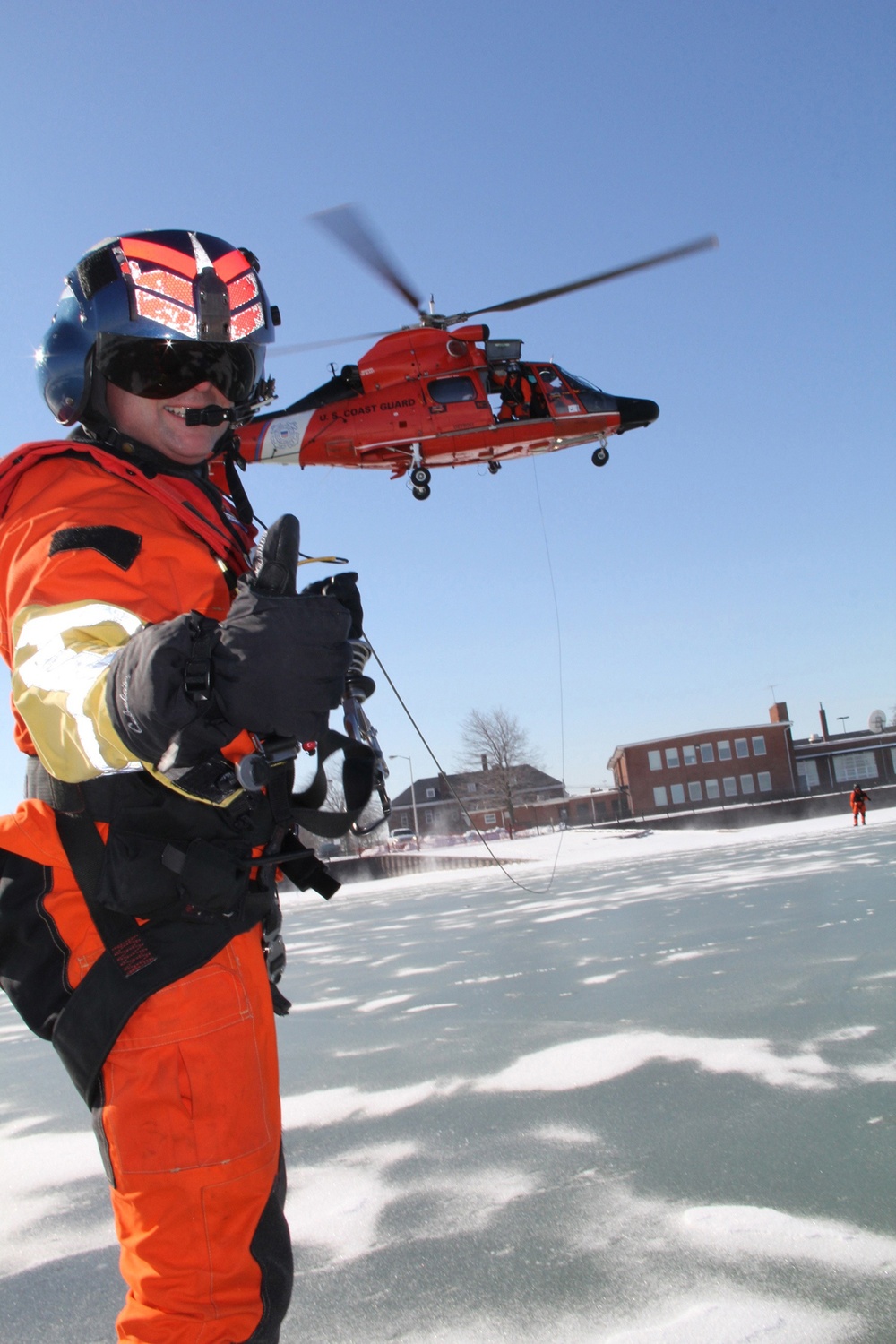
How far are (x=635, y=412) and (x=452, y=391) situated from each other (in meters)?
3.59

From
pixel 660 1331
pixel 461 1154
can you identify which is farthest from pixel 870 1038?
pixel 660 1331

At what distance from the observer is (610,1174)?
2.34 metres

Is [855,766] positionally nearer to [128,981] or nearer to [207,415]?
[207,415]

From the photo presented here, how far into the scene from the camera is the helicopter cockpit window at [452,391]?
45.1 feet

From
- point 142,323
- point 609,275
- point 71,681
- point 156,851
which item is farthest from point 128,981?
point 609,275

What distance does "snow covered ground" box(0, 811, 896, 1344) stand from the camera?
5.93 feet

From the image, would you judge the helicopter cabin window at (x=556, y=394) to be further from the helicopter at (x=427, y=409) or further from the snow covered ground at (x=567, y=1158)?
the snow covered ground at (x=567, y=1158)

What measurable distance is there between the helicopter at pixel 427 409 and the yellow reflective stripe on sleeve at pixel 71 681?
1310cm

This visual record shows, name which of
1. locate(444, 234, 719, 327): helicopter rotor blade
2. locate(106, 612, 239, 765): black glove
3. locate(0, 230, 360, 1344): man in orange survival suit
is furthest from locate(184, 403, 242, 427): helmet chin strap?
locate(444, 234, 719, 327): helicopter rotor blade

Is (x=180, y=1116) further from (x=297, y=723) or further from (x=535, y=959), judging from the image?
(x=535, y=959)

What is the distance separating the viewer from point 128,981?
4.22ft

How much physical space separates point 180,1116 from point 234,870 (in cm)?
35

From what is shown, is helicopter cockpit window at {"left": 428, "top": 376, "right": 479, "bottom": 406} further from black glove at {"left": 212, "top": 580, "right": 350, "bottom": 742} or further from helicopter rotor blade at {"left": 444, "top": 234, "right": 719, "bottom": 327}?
black glove at {"left": 212, "top": 580, "right": 350, "bottom": 742}

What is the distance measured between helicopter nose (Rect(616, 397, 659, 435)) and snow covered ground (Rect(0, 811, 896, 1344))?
38.0 ft
